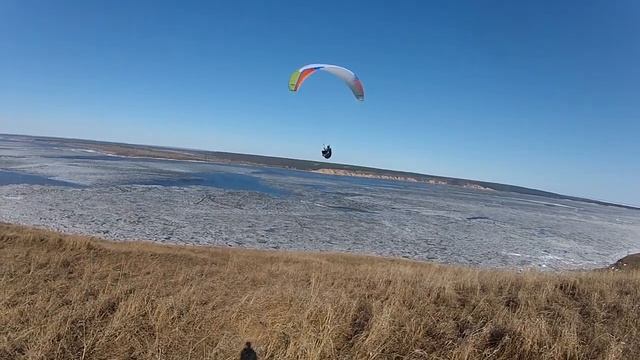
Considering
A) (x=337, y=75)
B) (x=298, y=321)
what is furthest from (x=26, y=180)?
(x=298, y=321)

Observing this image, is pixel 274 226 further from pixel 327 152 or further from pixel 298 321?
pixel 298 321

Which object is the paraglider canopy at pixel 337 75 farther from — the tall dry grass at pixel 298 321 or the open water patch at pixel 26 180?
the open water patch at pixel 26 180

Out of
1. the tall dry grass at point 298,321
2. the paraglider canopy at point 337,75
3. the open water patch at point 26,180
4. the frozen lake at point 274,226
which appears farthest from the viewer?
the open water patch at point 26,180

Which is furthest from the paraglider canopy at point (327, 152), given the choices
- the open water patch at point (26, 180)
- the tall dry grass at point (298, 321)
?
the open water patch at point (26, 180)

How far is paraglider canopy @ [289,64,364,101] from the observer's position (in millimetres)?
13453

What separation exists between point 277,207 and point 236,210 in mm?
3592

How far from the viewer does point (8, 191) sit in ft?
71.3

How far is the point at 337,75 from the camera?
46.5 feet

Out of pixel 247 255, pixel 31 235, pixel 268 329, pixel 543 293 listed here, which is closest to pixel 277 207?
pixel 247 255

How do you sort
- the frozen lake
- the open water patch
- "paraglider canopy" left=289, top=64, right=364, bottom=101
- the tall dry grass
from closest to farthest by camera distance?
the tall dry grass → "paraglider canopy" left=289, top=64, right=364, bottom=101 → the frozen lake → the open water patch

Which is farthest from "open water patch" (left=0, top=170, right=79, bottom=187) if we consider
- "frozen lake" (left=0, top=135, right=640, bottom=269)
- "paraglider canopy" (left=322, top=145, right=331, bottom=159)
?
"paraglider canopy" (left=322, top=145, right=331, bottom=159)

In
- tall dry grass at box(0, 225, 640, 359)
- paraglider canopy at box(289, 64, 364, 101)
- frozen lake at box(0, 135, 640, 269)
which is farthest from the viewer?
frozen lake at box(0, 135, 640, 269)

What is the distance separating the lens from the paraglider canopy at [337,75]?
13.5 metres

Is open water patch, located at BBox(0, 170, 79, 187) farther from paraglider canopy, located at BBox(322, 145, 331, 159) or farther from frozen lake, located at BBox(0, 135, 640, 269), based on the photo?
paraglider canopy, located at BBox(322, 145, 331, 159)
